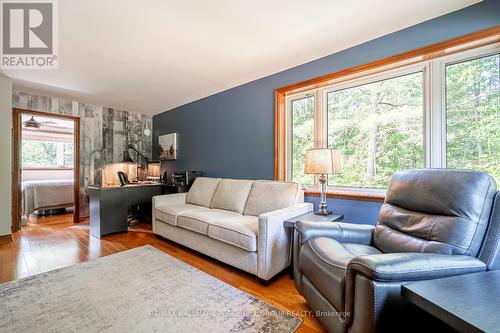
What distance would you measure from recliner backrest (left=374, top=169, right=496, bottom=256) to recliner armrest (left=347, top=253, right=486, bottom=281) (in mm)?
214

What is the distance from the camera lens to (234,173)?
11.6ft

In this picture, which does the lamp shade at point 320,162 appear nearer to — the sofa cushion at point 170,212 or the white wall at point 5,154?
the sofa cushion at point 170,212

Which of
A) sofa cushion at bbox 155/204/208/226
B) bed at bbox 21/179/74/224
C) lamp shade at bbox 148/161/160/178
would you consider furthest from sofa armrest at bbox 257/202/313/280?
bed at bbox 21/179/74/224

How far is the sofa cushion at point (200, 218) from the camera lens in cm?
246

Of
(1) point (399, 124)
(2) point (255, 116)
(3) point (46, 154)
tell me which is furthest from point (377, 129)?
(3) point (46, 154)

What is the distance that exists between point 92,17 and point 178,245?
8.69 feet

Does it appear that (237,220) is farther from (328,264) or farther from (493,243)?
(493,243)

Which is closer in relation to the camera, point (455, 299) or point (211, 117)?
point (455, 299)

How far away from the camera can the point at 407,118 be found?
212 centimetres

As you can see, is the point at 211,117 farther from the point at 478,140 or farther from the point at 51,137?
the point at 51,137

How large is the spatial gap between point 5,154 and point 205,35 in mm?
3446

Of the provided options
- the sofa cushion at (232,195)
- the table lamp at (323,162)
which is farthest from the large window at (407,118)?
the sofa cushion at (232,195)

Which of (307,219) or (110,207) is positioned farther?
(110,207)

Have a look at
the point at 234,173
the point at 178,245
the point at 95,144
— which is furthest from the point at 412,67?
the point at 95,144
